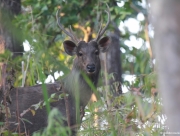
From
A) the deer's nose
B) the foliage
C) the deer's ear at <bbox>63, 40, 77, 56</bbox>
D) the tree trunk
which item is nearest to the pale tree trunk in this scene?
the foliage

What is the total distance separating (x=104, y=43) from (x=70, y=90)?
1361 millimetres

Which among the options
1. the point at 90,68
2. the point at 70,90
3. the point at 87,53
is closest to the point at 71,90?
the point at 70,90

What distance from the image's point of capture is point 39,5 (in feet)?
30.5

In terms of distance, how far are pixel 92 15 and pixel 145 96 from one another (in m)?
4.84

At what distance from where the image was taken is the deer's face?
321 inches

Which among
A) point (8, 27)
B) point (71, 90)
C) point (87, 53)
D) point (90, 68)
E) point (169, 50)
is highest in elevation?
point (8, 27)

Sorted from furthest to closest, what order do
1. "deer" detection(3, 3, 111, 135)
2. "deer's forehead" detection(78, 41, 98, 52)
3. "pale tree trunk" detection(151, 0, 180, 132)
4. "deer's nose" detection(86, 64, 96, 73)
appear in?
1. "deer's forehead" detection(78, 41, 98, 52)
2. "deer's nose" detection(86, 64, 96, 73)
3. "deer" detection(3, 3, 111, 135)
4. "pale tree trunk" detection(151, 0, 180, 132)

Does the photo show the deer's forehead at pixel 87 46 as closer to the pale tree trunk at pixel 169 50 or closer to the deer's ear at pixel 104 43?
the deer's ear at pixel 104 43

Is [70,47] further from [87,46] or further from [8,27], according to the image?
[8,27]

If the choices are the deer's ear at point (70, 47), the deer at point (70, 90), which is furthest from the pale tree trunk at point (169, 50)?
the deer's ear at point (70, 47)

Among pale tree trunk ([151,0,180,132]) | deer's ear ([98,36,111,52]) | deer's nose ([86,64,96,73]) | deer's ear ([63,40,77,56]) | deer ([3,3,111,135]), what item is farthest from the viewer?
deer's ear ([98,36,111,52])

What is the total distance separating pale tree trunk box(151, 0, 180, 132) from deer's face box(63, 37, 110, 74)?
16.0 ft

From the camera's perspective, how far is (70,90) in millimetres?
8016

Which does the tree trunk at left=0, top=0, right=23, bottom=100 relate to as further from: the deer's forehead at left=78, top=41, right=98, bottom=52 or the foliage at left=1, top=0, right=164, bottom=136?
the deer's forehead at left=78, top=41, right=98, bottom=52
